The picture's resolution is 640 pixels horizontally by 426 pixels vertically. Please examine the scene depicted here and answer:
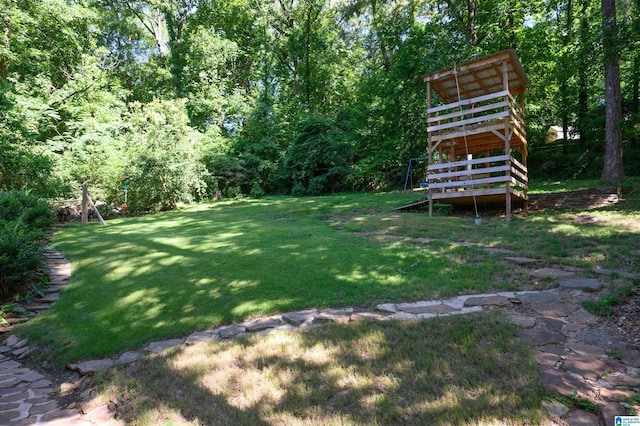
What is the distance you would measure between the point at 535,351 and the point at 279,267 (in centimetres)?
360

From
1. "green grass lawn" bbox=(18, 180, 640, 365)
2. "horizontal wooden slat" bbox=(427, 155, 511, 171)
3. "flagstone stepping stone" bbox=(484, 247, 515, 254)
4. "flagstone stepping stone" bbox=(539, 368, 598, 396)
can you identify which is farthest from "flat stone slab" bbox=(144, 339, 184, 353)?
"horizontal wooden slat" bbox=(427, 155, 511, 171)

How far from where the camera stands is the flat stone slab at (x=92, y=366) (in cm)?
333

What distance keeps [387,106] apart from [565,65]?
319 inches

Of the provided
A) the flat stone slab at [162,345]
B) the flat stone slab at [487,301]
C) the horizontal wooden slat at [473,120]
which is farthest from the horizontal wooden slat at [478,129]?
the flat stone slab at [162,345]

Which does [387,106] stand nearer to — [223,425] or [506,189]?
[506,189]

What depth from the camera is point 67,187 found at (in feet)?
41.9

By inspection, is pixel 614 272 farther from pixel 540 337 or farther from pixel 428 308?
pixel 428 308

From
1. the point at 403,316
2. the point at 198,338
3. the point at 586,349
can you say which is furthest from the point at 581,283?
the point at 198,338

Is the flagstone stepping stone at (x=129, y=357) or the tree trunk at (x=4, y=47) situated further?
the tree trunk at (x=4, y=47)

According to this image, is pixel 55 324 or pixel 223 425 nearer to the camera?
pixel 223 425

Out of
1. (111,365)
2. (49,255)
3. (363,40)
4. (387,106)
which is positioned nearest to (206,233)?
(49,255)

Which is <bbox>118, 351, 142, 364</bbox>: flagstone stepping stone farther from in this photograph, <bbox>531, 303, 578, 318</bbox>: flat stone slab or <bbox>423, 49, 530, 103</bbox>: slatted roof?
<bbox>423, 49, 530, 103</bbox>: slatted roof

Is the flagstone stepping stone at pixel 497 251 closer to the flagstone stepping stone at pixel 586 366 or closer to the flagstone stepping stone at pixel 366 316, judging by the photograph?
the flagstone stepping stone at pixel 366 316

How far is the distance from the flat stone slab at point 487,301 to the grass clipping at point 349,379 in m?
0.44
